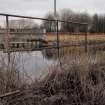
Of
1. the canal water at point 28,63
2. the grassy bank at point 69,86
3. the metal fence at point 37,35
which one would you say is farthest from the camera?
the metal fence at point 37,35

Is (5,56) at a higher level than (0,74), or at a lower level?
higher

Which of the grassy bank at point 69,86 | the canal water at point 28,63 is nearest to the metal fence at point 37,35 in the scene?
the canal water at point 28,63

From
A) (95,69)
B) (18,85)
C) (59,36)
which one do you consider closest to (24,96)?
(18,85)

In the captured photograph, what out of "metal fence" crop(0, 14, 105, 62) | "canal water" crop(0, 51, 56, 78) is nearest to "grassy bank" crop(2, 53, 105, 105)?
"canal water" crop(0, 51, 56, 78)

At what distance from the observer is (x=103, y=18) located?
24844 mm

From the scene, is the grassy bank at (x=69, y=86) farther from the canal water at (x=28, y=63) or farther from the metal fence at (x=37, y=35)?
the metal fence at (x=37, y=35)

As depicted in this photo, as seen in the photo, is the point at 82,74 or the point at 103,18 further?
the point at 103,18

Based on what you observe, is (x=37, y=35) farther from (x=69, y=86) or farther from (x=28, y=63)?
(x=69, y=86)

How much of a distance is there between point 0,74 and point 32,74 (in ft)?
2.37

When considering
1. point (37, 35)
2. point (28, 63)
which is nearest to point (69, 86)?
point (28, 63)

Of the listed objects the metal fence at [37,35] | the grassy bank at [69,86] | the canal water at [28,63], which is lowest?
the grassy bank at [69,86]

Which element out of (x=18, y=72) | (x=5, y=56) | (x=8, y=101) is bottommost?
(x=8, y=101)

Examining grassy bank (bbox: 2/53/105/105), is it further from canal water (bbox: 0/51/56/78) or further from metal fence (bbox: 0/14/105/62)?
metal fence (bbox: 0/14/105/62)

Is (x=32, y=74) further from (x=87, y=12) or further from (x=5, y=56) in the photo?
(x=87, y=12)
